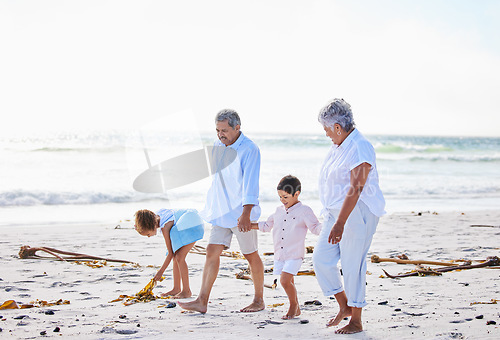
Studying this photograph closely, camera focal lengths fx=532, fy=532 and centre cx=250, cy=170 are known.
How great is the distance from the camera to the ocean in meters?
11.9

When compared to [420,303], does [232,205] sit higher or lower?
higher

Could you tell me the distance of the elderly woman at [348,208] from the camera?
3.26 meters

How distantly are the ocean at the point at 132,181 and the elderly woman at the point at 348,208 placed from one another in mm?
2415

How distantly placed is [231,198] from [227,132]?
505 mm

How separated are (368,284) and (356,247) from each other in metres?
1.84

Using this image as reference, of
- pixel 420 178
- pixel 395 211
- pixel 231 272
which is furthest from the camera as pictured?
pixel 420 178

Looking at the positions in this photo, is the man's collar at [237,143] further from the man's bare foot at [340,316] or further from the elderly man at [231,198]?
the man's bare foot at [340,316]

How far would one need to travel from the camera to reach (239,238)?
4031 mm

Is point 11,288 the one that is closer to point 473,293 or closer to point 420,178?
point 473,293

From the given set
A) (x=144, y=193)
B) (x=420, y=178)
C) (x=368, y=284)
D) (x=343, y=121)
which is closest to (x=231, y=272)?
(x=368, y=284)

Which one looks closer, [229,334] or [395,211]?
[229,334]

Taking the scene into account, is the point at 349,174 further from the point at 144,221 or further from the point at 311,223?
the point at 144,221

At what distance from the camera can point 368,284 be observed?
5012 mm

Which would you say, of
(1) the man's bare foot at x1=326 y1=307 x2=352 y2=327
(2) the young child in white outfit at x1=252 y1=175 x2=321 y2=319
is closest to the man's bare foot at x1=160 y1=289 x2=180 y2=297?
(2) the young child in white outfit at x1=252 y1=175 x2=321 y2=319
